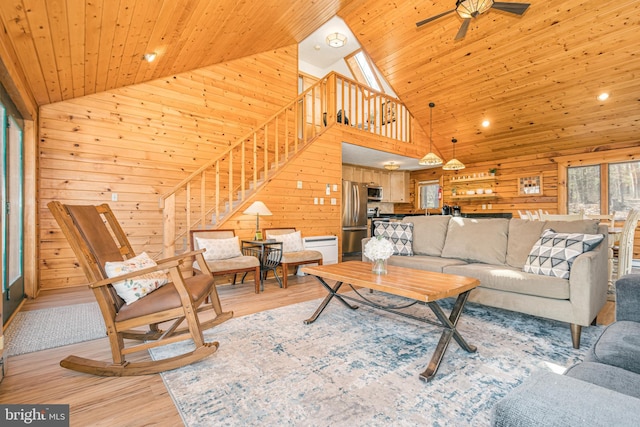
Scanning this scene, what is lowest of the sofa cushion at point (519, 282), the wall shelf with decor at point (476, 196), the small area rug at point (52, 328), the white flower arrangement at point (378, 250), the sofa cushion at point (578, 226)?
the small area rug at point (52, 328)

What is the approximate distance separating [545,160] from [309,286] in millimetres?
6075

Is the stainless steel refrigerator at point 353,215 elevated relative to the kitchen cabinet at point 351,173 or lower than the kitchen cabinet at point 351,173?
lower

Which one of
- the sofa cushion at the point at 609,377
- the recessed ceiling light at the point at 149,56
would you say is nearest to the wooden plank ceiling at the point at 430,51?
the recessed ceiling light at the point at 149,56

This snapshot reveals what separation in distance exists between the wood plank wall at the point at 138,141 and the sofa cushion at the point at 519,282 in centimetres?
432

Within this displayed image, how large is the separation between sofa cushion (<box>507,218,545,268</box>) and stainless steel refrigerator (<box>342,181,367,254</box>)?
3811mm

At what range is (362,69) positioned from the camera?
8.43 m

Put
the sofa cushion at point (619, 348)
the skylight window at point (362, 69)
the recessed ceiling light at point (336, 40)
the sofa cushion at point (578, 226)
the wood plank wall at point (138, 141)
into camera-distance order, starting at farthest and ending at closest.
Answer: the skylight window at point (362, 69) < the recessed ceiling light at point (336, 40) < the wood plank wall at point (138, 141) < the sofa cushion at point (578, 226) < the sofa cushion at point (619, 348)

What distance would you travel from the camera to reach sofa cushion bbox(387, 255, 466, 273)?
3235 millimetres

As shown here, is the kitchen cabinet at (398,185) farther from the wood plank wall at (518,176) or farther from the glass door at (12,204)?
the glass door at (12,204)

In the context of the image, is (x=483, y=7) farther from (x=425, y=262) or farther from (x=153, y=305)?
(x=153, y=305)

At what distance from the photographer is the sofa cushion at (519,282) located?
7.77 feet

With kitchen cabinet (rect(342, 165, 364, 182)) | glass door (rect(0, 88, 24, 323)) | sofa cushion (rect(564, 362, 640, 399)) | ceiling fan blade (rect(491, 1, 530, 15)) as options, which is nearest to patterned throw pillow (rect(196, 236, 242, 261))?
glass door (rect(0, 88, 24, 323))

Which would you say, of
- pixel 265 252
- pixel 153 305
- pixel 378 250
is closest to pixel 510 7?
pixel 378 250

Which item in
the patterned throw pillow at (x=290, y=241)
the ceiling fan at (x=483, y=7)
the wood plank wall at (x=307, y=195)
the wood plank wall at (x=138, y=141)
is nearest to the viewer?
the ceiling fan at (x=483, y=7)
